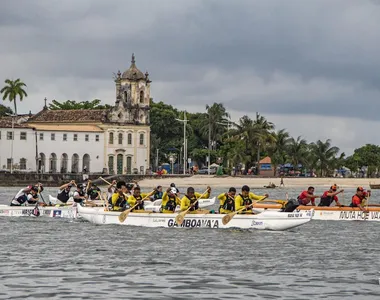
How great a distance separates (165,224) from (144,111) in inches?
4572

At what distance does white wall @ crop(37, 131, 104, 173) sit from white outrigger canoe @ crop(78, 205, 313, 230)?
97.6 metres

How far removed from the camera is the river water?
81.7ft

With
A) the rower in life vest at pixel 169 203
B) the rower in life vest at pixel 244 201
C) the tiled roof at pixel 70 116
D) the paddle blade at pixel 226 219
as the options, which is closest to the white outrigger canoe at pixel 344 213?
the rower in life vest at pixel 169 203

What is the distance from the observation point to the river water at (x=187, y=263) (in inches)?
981

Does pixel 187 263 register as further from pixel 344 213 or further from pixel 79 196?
pixel 79 196

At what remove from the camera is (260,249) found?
3400cm

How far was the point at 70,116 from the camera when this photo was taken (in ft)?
493

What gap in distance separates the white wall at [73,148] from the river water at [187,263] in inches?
3815

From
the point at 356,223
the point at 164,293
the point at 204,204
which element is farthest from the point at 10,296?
the point at 204,204

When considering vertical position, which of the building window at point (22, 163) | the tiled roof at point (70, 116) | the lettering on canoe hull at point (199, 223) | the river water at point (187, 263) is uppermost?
the tiled roof at point (70, 116)

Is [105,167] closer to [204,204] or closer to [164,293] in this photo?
[204,204]

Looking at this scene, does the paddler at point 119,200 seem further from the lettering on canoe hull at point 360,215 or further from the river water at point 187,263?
the lettering on canoe hull at point 360,215

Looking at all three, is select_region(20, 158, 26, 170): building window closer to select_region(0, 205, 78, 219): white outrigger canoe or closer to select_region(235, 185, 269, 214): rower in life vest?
select_region(0, 205, 78, 219): white outrigger canoe

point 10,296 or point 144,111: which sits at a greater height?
point 144,111
